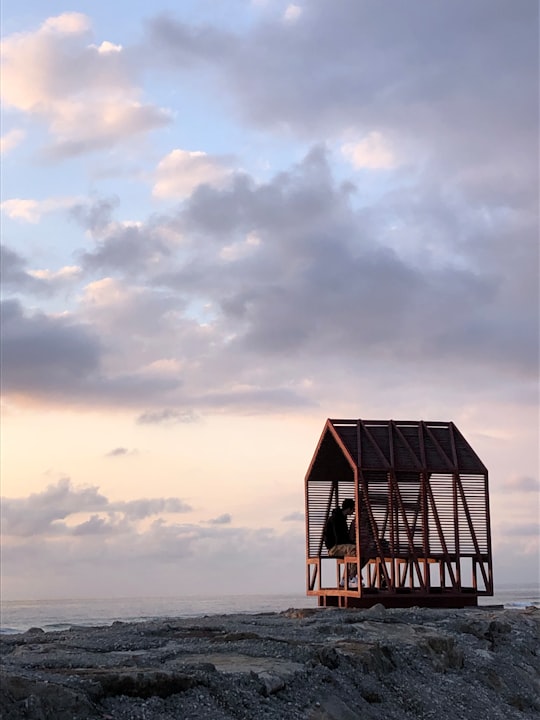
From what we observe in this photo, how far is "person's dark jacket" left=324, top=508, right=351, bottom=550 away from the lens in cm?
3322

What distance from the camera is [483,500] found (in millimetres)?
30719

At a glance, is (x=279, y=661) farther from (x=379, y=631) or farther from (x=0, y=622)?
(x=0, y=622)

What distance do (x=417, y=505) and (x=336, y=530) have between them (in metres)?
3.93

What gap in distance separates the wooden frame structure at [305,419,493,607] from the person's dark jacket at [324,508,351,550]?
1.61 m

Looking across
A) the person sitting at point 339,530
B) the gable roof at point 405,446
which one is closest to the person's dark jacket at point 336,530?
the person sitting at point 339,530

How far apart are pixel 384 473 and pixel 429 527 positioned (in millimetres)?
2502

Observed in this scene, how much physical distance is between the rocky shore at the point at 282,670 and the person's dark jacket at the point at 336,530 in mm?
12400

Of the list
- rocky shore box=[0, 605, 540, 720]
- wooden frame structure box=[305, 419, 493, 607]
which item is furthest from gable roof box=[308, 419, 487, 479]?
rocky shore box=[0, 605, 540, 720]

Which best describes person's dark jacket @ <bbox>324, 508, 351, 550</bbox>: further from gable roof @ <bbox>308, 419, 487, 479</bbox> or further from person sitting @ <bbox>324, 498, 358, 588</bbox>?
gable roof @ <bbox>308, 419, 487, 479</bbox>

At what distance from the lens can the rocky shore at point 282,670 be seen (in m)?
10.9

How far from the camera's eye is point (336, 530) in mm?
33344

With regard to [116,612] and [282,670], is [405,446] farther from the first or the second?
[116,612]

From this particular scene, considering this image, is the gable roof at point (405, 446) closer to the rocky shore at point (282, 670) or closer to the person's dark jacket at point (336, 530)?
the person's dark jacket at point (336, 530)

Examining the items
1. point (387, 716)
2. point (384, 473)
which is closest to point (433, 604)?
point (384, 473)
